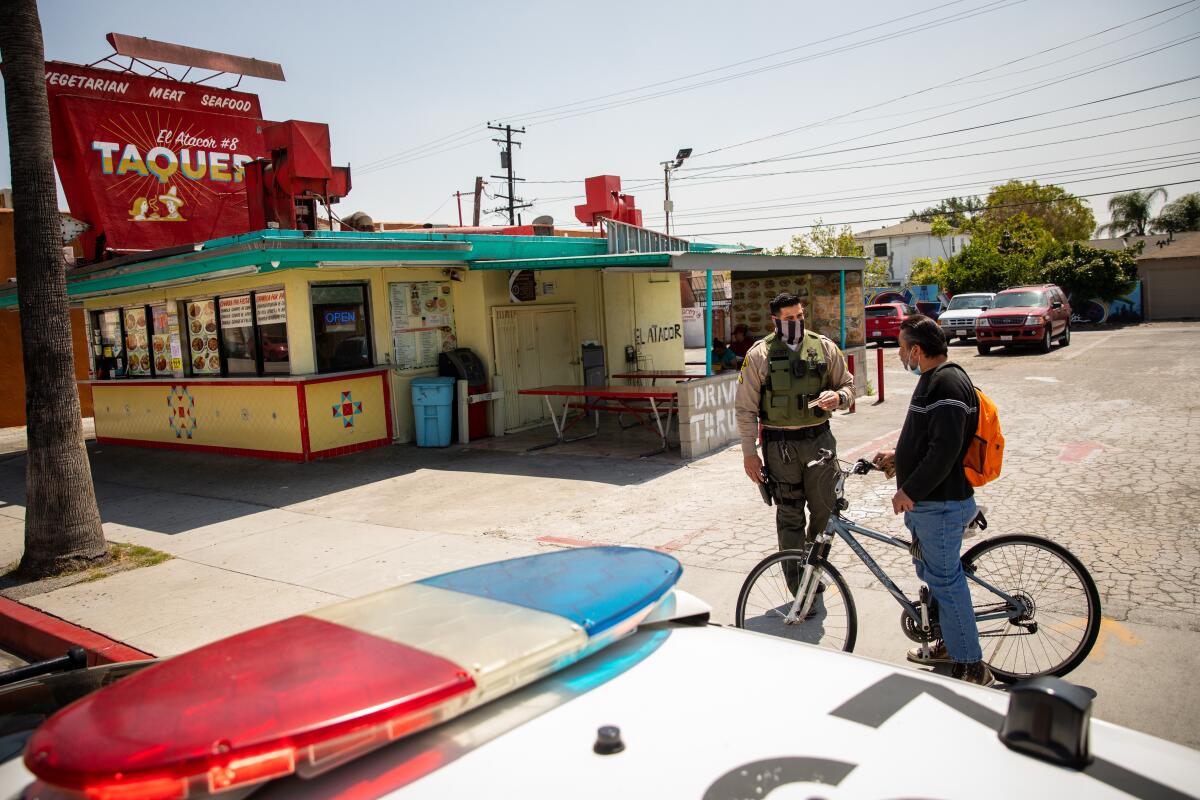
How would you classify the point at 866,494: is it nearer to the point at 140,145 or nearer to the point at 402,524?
the point at 402,524

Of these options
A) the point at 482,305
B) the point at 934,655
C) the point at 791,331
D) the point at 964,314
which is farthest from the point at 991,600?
the point at 964,314

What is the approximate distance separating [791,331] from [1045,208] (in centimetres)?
5789

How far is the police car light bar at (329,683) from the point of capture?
4.90 feet

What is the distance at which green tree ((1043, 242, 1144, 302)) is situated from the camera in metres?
34.2

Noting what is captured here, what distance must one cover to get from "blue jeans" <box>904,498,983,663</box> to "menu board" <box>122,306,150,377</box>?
46.2 ft

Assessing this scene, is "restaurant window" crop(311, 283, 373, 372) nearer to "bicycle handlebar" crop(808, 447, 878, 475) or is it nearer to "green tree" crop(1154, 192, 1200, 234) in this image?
"bicycle handlebar" crop(808, 447, 878, 475)

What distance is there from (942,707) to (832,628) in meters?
2.96

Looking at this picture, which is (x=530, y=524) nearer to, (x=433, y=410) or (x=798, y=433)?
(x=798, y=433)

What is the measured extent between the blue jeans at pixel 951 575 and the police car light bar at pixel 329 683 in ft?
7.06

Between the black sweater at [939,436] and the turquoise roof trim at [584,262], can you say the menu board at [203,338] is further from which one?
the black sweater at [939,436]

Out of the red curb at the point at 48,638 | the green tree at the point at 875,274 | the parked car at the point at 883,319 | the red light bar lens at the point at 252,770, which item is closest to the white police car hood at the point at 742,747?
the red light bar lens at the point at 252,770

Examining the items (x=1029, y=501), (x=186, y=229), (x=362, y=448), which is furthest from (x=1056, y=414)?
(x=186, y=229)

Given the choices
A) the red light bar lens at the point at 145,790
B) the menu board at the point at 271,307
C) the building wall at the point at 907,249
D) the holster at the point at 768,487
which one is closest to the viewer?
the red light bar lens at the point at 145,790

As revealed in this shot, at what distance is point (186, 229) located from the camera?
14391mm
